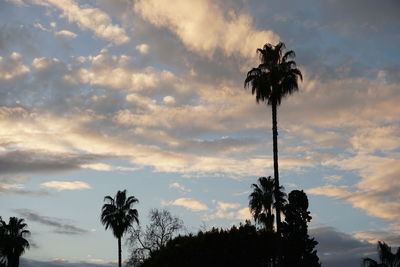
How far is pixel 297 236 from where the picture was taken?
128 ft

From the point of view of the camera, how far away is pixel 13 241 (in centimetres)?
6644

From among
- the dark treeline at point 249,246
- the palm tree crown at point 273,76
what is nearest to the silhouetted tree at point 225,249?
the dark treeline at point 249,246

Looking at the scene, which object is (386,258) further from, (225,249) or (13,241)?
(13,241)

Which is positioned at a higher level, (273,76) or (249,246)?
(273,76)

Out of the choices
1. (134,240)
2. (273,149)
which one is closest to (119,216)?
(134,240)

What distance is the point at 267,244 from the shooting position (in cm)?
3706

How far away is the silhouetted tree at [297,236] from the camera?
38062mm

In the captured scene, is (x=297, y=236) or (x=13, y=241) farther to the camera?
(x=13, y=241)

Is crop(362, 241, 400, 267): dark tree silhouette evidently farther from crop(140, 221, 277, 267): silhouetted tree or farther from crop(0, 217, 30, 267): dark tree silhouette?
crop(0, 217, 30, 267): dark tree silhouette

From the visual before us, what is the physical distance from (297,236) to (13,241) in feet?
145

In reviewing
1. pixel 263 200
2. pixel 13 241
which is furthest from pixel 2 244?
pixel 263 200

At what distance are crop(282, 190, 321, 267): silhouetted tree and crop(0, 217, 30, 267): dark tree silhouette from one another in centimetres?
4240

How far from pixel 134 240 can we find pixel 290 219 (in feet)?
83.1

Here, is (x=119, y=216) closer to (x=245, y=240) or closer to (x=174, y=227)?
(x=174, y=227)
